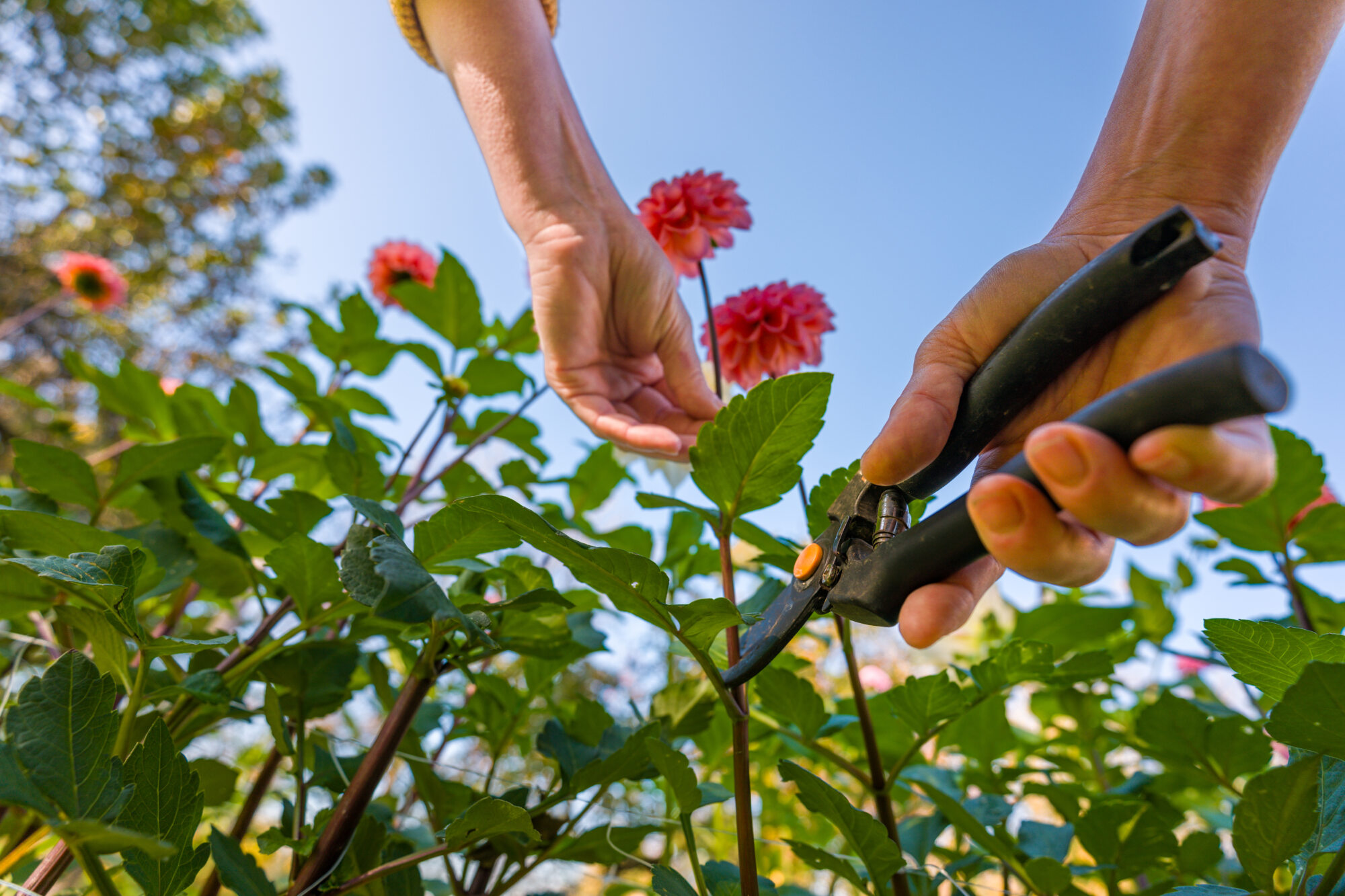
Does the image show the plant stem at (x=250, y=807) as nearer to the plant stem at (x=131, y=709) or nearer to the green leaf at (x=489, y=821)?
the plant stem at (x=131, y=709)

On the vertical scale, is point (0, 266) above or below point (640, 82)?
above

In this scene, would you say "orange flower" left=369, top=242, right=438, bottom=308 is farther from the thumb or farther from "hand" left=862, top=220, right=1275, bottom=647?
"hand" left=862, top=220, right=1275, bottom=647

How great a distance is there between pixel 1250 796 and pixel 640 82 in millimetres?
1618

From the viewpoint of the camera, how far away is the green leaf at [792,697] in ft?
2.02

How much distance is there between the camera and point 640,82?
1.57 meters

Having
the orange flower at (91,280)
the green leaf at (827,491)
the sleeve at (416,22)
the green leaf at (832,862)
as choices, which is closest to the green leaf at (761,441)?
Answer: the green leaf at (827,491)

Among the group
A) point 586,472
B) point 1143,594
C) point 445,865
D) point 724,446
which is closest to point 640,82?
point 586,472

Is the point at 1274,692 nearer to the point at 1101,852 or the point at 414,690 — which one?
the point at 1101,852

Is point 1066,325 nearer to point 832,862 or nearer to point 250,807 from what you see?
point 832,862

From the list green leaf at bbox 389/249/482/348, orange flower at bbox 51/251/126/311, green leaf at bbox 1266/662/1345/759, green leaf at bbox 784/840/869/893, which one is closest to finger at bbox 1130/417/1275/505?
green leaf at bbox 1266/662/1345/759

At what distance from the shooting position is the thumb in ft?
3.00

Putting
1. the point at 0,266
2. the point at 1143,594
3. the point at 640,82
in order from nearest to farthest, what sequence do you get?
the point at 1143,594, the point at 640,82, the point at 0,266

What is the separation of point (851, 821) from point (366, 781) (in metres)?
0.34

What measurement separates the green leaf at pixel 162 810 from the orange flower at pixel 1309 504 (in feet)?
2.24
